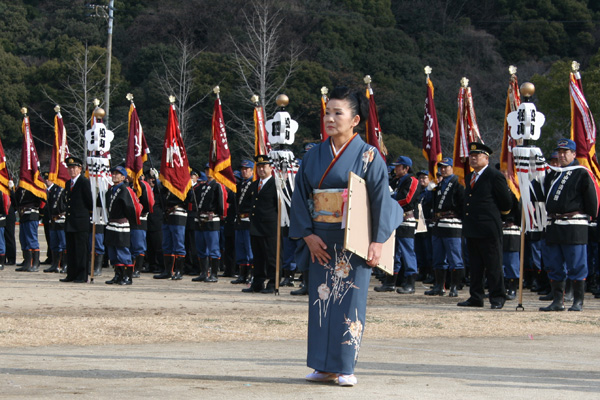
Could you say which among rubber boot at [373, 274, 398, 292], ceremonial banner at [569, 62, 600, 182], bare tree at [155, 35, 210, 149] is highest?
bare tree at [155, 35, 210, 149]

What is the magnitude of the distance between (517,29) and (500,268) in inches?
1806

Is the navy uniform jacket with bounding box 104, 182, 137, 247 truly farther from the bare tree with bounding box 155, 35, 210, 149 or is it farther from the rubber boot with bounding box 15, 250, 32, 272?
the bare tree with bounding box 155, 35, 210, 149

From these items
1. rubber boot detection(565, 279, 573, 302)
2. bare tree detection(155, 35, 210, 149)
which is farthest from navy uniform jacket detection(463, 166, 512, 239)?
bare tree detection(155, 35, 210, 149)

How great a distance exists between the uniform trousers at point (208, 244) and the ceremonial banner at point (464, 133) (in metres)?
4.65

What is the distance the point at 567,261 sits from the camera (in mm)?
11375

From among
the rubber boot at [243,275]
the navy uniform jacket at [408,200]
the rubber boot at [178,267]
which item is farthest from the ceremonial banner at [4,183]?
the navy uniform jacket at [408,200]

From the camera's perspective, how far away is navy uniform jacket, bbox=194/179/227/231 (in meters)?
16.6

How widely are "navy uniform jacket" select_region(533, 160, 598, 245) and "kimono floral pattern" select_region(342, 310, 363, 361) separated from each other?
5.67 m

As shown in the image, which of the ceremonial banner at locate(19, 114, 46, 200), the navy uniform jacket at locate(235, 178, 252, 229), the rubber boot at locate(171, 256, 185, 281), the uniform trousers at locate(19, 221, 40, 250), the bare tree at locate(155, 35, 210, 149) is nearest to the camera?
the navy uniform jacket at locate(235, 178, 252, 229)

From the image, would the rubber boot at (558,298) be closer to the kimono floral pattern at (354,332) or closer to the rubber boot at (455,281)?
the rubber boot at (455,281)

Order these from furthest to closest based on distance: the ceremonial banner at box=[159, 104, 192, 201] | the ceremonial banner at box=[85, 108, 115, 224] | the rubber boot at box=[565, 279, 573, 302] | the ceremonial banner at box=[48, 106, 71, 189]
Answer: the ceremonial banner at box=[48, 106, 71, 189] → the ceremonial banner at box=[159, 104, 192, 201] → the ceremonial banner at box=[85, 108, 115, 224] → the rubber boot at box=[565, 279, 573, 302]

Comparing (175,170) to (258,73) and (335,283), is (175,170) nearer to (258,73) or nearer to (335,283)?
(335,283)

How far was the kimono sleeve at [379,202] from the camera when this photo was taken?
20.6 feet

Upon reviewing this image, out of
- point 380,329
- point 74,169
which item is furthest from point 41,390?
point 74,169
